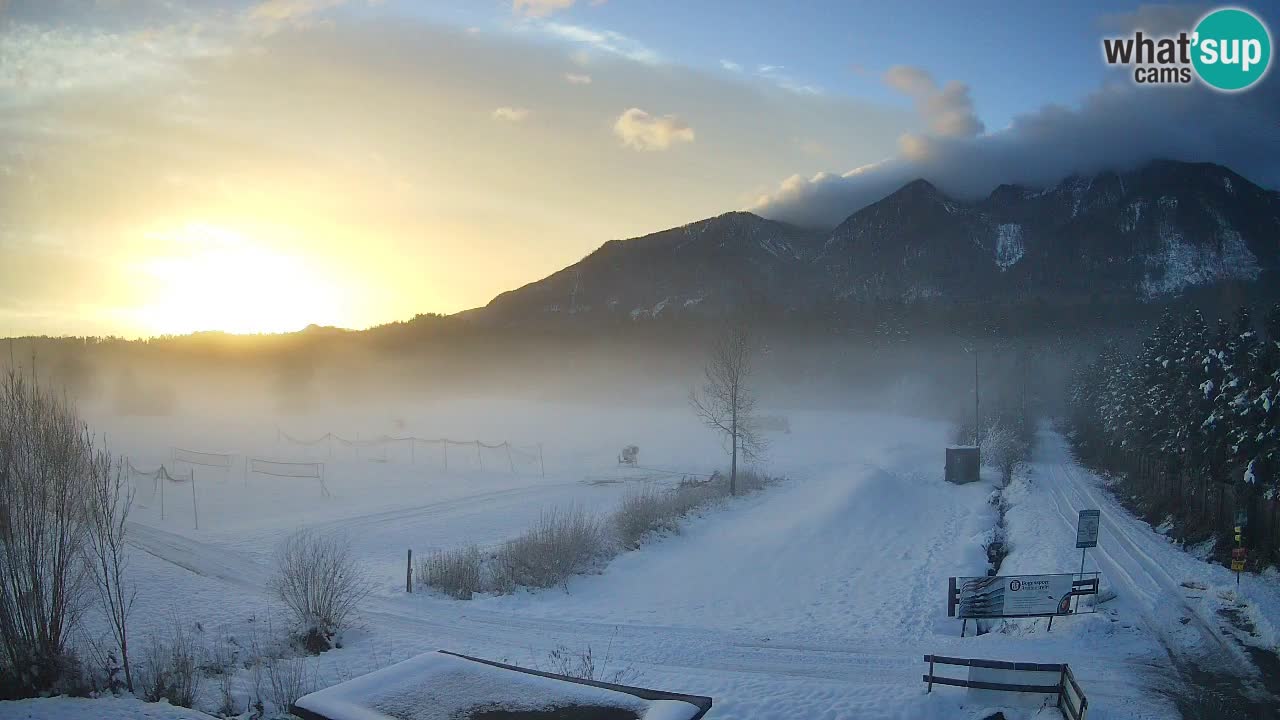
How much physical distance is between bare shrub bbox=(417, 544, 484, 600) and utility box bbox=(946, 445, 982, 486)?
37.3 metres

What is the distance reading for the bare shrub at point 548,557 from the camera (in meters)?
23.8

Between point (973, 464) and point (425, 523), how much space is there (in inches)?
1444

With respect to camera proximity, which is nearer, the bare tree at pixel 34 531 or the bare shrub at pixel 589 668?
the bare tree at pixel 34 531

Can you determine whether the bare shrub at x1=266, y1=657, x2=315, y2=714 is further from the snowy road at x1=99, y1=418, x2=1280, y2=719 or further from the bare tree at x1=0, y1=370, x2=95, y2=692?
the bare tree at x1=0, y1=370, x2=95, y2=692

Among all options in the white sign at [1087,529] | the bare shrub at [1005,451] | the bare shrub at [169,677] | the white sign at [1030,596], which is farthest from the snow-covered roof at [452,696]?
the bare shrub at [1005,451]

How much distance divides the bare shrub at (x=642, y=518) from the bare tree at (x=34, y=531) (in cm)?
2015

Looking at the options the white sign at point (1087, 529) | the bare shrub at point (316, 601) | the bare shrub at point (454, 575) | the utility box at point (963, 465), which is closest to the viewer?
the bare shrub at point (316, 601)

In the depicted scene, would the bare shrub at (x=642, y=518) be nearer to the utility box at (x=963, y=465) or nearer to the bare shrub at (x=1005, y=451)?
the utility box at (x=963, y=465)

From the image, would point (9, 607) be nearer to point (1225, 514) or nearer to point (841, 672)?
point (841, 672)

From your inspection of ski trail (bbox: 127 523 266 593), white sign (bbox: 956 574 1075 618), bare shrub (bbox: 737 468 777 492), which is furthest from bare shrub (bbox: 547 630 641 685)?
bare shrub (bbox: 737 468 777 492)

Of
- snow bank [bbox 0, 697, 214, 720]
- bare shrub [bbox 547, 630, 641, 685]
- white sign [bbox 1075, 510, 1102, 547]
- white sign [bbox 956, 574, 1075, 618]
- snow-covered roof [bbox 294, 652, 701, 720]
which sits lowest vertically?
bare shrub [bbox 547, 630, 641, 685]

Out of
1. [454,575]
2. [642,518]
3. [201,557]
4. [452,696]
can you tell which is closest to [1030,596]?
[452,696]

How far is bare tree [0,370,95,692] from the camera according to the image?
11062 millimetres

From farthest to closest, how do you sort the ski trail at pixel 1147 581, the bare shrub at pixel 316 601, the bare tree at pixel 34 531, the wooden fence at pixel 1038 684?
the bare shrub at pixel 316 601 < the ski trail at pixel 1147 581 < the wooden fence at pixel 1038 684 < the bare tree at pixel 34 531
